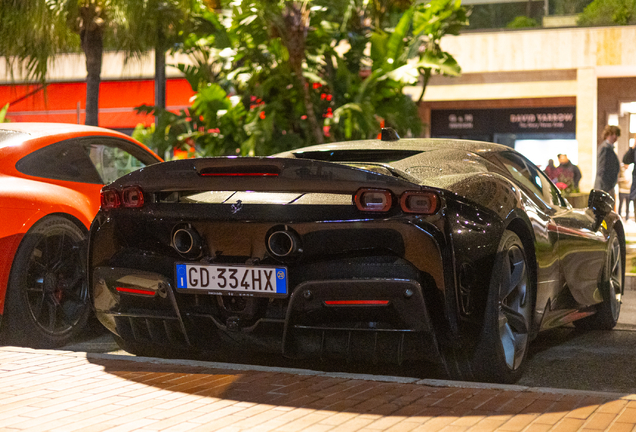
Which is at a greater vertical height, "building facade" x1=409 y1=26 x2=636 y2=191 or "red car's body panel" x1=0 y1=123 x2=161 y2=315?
"building facade" x1=409 y1=26 x2=636 y2=191

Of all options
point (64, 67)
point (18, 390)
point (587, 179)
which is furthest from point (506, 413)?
point (64, 67)

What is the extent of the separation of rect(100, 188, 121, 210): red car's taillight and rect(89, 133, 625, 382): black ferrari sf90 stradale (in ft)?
0.04

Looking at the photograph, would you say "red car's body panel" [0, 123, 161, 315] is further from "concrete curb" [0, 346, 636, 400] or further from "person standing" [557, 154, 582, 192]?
"person standing" [557, 154, 582, 192]

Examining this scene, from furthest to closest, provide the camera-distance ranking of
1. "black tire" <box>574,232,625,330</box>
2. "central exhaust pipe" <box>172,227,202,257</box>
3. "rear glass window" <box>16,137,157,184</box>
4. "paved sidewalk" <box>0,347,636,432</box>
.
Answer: "black tire" <box>574,232,625,330</box> → "rear glass window" <box>16,137,157,184</box> → "central exhaust pipe" <box>172,227,202,257</box> → "paved sidewalk" <box>0,347,636,432</box>

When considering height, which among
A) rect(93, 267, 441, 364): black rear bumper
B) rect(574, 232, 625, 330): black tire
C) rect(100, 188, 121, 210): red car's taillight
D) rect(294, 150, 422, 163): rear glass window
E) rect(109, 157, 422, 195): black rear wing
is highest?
rect(294, 150, 422, 163): rear glass window

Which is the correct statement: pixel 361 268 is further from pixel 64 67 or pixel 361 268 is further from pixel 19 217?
pixel 64 67

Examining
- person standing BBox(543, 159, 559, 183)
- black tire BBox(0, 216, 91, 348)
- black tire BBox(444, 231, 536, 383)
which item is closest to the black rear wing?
black tire BBox(444, 231, 536, 383)

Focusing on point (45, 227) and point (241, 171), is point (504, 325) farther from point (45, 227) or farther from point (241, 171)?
point (45, 227)

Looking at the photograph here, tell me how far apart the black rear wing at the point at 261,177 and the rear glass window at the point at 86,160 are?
1.70 m

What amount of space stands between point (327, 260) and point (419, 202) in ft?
1.61

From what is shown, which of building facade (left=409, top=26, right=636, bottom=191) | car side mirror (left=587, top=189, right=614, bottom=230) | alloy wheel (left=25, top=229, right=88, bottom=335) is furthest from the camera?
building facade (left=409, top=26, right=636, bottom=191)

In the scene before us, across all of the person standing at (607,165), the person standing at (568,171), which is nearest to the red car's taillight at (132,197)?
the person standing at (607,165)

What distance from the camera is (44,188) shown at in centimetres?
580

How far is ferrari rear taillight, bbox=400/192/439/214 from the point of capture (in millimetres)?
3949
